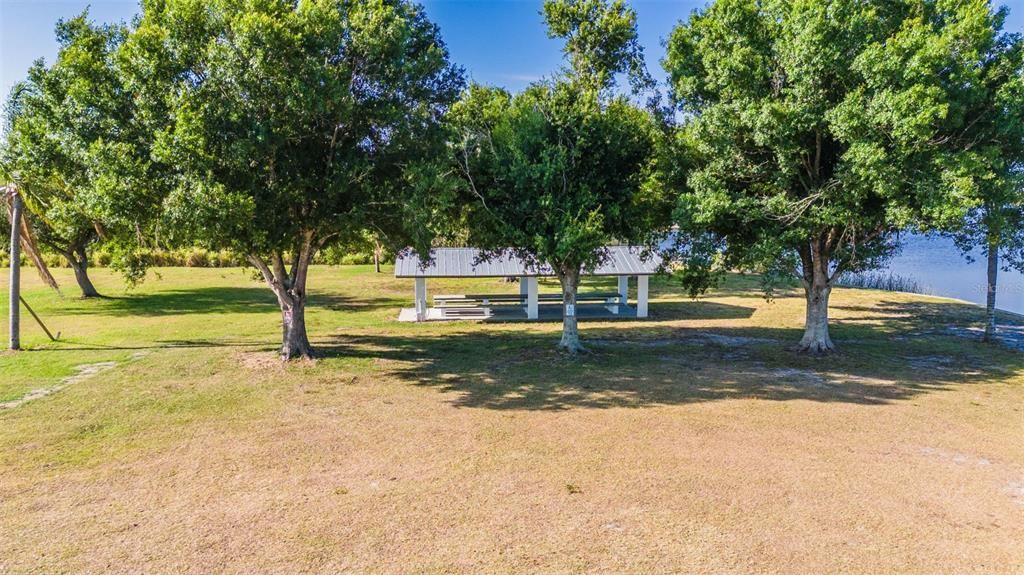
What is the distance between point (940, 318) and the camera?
24.2m

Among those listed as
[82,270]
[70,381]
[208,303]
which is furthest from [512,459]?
[82,270]

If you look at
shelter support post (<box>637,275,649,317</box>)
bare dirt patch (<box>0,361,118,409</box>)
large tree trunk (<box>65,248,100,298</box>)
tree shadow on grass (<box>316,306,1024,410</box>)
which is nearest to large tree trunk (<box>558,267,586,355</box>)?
tree shadow on grass (<box>316,306,1024,410</box>)

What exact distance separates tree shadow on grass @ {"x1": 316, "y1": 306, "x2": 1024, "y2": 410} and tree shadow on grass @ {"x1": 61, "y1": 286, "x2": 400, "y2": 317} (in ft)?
29.5

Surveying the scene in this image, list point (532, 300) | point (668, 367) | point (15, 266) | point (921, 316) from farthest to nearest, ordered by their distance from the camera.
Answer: point (532, 300) < point (921, 316) < point (15, 266) < point (668, 367)

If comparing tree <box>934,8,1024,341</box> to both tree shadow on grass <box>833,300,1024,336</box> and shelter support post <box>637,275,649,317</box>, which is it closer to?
tree shadow on grass <box>833,300,1024,336</box>

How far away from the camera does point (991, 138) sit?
47.6ft

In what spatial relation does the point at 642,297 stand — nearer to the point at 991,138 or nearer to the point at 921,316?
the point at 921,316

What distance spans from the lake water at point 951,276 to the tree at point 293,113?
20.5 meters

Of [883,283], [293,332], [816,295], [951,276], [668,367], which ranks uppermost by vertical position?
[951,276]

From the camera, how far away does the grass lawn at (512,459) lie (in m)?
6.57

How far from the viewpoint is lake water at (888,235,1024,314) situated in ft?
115

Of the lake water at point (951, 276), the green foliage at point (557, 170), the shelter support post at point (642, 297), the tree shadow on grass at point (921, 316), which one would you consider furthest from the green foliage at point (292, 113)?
the lake water at point (951, 276)

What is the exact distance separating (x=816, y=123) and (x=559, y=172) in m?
6.03

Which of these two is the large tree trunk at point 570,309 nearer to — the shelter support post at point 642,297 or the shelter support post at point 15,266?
the shelter support post at point 642,297
